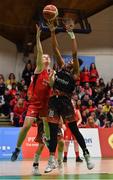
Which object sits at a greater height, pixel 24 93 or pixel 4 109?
pixel 24 93

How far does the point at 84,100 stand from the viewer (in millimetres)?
18969

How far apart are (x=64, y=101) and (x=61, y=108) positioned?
121 mm

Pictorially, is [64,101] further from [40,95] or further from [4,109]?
[4,109]

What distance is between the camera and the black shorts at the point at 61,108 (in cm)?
789

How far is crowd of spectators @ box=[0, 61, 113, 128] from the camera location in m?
17.2

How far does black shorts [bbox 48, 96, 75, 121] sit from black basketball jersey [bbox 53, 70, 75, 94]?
0.16 metres

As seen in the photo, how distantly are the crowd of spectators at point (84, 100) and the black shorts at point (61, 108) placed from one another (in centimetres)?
766

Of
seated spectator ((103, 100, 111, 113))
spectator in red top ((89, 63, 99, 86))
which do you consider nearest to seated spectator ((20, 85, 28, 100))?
seated spectator ((103, 100, 111, 113))

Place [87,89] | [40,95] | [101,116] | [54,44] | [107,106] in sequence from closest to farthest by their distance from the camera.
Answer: [54,44] → [40,95] → [101,116] → [107,106] → [87,89]

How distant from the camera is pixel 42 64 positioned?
8.14m

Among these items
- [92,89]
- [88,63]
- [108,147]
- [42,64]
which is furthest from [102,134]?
[88,63]

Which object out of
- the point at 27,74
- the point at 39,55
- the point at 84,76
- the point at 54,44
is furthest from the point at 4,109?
the point at 54,44

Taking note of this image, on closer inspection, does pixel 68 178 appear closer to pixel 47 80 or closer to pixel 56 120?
pixel 56 120

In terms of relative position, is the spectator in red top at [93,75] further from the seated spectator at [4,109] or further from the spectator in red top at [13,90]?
the seated spectator at [4,109]
